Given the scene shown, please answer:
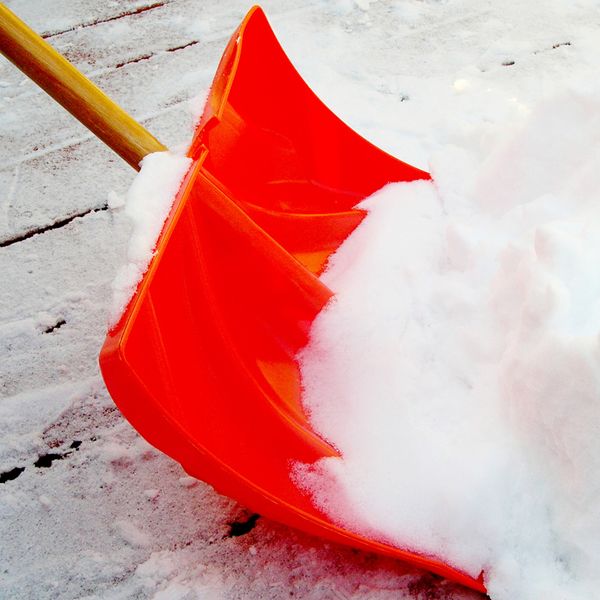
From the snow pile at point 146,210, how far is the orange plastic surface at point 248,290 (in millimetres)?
13

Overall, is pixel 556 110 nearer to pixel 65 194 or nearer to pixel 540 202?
pixel 540 202

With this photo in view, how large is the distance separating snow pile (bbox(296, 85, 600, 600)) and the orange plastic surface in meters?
0.04

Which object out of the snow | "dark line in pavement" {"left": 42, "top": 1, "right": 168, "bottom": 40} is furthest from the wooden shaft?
"dark line in pavement" {"left": 42, "top": 1, "right": 168, "bottom": 40}

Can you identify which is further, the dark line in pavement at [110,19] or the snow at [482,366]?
the dark line in pavement at [110,19]

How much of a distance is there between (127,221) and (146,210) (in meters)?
0.63

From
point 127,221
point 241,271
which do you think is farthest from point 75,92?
point 127,221

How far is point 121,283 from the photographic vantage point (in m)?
0.83

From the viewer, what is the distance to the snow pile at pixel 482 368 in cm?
84

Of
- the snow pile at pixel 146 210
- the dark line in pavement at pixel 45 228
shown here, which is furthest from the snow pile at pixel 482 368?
the dark line in pavement at pixel 45 228

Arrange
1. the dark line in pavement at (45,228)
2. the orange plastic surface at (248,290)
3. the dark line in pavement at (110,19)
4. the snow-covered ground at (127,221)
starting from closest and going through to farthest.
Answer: the orange plastic surface at (248,290) → the snow-covered ground at (127,221) → the dark line in pavement at (45,228) → the dark line in pavement at (110,19)

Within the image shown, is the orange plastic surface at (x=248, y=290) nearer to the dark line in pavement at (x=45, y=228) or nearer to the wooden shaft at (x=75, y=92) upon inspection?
the wooden shaft at (x=75, y=92)

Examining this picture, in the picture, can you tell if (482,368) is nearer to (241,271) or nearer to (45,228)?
(241,271)

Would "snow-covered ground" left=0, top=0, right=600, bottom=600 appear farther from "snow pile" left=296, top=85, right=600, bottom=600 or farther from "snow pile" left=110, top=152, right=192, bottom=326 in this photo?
"snow pile" left=110, top=152, right=192, bottom=326

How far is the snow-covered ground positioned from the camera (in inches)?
38.4
